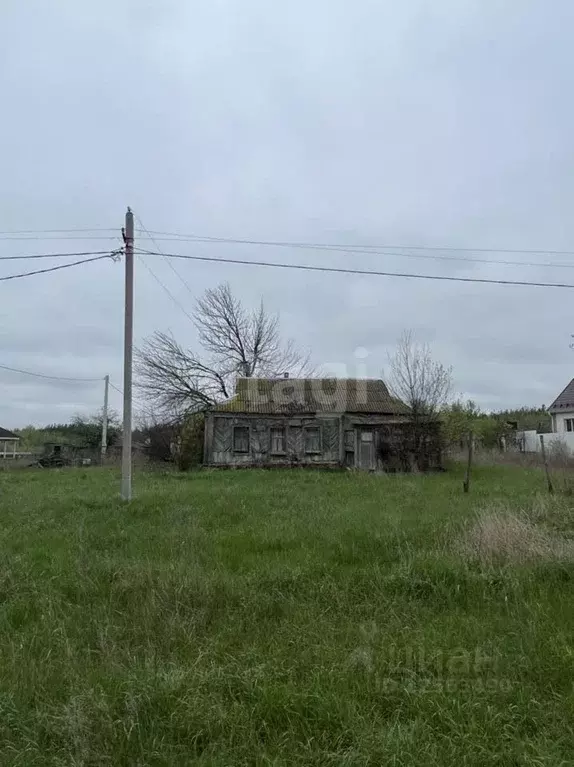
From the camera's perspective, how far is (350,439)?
75.2 ft

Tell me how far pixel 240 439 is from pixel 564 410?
22167 mm

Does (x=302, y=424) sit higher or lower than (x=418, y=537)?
higher

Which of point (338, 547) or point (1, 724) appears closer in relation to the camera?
point (1, 724)

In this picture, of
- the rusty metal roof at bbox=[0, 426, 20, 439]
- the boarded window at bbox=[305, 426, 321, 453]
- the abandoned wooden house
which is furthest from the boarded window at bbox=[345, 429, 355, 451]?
the rusty metal roof at bbox=[0, 426, 20, 439]

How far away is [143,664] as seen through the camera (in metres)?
3.47

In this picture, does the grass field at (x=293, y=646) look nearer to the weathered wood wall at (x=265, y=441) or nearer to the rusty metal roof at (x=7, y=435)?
the weathered wood wall at (x=265, y=441)

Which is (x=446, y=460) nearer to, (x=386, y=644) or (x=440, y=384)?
(x=440, y=384)

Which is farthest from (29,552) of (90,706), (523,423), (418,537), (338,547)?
(523,423)

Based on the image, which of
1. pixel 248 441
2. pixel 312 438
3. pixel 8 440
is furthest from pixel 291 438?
pixel 8 440

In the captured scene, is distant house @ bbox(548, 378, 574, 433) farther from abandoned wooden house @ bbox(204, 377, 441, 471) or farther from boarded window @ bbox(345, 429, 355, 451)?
boarded window @ bbox(345, 429, 355, 451)

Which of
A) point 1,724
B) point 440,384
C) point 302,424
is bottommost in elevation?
point 1,724

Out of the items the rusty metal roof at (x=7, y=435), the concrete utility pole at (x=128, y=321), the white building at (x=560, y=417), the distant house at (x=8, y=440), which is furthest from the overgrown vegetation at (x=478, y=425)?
the rusty metal roof at (x=7, y=435)

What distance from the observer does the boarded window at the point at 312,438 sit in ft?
76.0

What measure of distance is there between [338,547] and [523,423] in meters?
44.6
